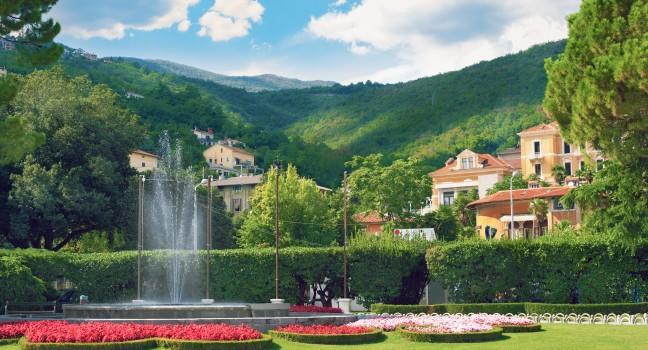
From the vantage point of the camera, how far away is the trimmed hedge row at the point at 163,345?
73.4ft

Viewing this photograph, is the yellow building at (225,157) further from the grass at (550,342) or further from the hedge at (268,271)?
the grass at (550,342)

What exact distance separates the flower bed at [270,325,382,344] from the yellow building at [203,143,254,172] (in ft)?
326

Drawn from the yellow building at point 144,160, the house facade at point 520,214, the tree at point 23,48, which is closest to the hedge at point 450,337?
the tree at point 23,48

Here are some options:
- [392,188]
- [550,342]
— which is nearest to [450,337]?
[550,342]

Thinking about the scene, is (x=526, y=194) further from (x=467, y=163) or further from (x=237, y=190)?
(x=237, y=190)

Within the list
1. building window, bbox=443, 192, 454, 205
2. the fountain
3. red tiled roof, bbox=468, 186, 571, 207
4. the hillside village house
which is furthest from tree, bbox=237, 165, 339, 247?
the hillside village house

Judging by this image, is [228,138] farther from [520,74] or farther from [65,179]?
[65,179]

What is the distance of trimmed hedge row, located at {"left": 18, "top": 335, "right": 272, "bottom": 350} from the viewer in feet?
73.4

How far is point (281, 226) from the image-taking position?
6612 centimetres

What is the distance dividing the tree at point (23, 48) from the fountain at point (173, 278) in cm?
745

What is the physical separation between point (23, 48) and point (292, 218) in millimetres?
44226

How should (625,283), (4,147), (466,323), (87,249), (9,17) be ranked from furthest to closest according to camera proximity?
1. (87,249)
2. (625,283)
3. (466,323)
4. (9,17)
5. (4,147)

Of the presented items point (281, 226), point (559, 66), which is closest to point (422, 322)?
point (559, 66)

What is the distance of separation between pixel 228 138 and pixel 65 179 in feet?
293
